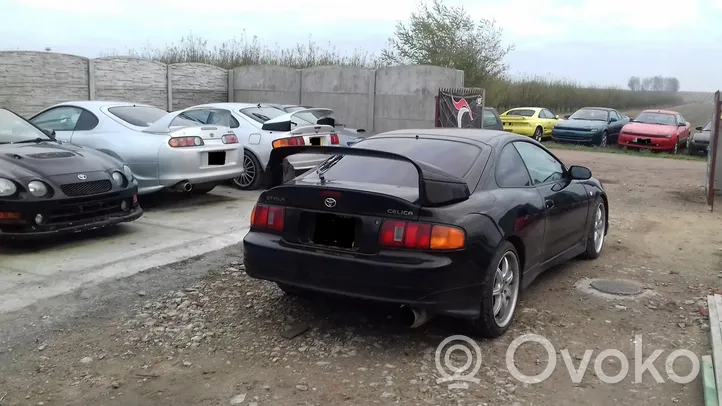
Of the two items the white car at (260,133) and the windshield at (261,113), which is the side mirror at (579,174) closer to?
the white car at (260,133)

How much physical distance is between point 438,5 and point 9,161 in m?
25.0

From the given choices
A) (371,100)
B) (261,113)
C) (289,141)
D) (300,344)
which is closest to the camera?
(300,344)

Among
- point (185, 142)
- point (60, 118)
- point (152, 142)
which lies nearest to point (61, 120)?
point (60, 118)

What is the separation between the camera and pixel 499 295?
15.3 feet

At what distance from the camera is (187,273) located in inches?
238

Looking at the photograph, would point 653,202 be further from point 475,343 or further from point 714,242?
point 475,343

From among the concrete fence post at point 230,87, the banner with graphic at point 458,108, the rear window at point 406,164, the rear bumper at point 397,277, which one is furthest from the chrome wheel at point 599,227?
the concrete fence post at point 230,87

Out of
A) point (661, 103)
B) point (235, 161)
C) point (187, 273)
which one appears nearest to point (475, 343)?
point (187, 273)

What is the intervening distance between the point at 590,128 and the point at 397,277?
66.2ft

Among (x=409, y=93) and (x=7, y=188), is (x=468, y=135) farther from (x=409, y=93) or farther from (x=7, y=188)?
(x=409, y=93)

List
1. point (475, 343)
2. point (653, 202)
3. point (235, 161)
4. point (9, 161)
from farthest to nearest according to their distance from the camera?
point (653, 202) < point (235, 161) < point (9, 161) < point (475, 343)

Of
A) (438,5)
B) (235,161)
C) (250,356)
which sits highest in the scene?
(438,5)

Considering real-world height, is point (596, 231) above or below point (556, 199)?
below

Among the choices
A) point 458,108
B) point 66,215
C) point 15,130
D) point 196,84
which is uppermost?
point 196,84
